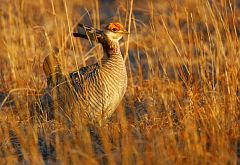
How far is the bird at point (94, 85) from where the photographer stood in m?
5.01

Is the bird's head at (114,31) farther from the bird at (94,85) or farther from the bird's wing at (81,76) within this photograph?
the bird's wing at (81,76)

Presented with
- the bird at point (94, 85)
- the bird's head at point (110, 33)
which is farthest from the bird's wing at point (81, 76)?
the bird's head at point (110, 33)

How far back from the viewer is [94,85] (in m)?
5.14

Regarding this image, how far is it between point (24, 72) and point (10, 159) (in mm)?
2433

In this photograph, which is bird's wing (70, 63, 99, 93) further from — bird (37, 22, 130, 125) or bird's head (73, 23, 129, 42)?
bird's head (73, 23, 129, 42)

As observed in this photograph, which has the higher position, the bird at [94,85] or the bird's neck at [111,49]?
the bird's neck at [111,49]

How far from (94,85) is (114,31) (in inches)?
20.3

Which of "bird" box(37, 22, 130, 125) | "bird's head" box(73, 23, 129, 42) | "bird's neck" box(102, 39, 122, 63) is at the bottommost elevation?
"bird" box(37, 22, 130, 125)

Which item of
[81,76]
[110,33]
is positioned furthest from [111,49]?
[81,76]

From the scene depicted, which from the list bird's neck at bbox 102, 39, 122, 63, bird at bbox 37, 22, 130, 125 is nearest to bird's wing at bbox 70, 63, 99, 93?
bird at bbox 37, 22, 130, 125

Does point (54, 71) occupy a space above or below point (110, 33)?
below

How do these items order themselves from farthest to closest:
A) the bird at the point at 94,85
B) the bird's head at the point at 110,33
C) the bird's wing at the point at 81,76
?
the bird's head at the point at 110,33
the bird's wing at the point at 81,76
the bird at the point at 94,85

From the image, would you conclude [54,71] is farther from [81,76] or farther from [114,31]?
[114,31]

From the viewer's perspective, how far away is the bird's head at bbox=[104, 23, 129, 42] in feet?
17.6
